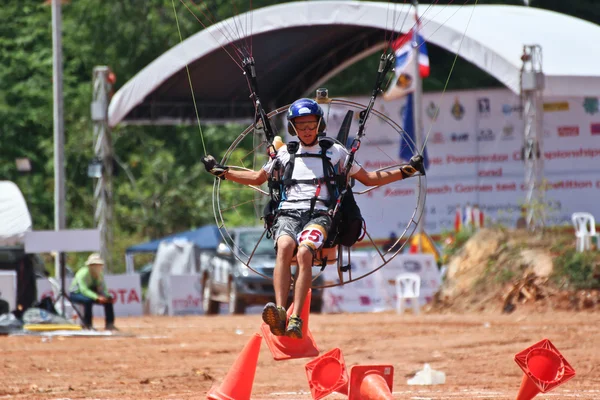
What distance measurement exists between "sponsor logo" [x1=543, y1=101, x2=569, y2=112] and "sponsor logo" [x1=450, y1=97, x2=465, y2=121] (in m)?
2.07

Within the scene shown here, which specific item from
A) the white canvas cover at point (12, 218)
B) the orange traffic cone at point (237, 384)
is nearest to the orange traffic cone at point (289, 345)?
the orange traffic cone at point (237, 384)

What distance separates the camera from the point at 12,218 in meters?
23.8

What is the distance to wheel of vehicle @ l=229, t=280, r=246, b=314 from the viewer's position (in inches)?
1019

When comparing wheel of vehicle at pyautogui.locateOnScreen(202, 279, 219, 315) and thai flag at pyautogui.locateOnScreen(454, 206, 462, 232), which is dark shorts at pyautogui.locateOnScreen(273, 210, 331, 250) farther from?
thai flag at pyautogui.locateOnScreen(454, 206, 462, 232)

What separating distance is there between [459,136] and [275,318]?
21.0m

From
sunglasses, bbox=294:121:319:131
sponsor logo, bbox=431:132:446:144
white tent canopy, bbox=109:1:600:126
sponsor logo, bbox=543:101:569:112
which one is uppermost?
white tent canopy, bbox=109:1:600:126

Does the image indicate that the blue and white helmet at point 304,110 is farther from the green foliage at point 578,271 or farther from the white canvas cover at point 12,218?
the white canvas cover at point 12,218

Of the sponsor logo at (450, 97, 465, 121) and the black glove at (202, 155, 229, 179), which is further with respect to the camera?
the sponsor logo at (450, 97, 465, 121)

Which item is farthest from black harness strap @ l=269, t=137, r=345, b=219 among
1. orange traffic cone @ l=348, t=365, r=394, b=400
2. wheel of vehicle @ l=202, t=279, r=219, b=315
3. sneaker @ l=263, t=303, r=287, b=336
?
wheel of vehicle @ l=202, t=279, r=219, b=315

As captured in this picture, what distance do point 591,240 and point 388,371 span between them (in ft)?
47.6

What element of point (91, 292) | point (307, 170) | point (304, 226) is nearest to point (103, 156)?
point (91, 292)

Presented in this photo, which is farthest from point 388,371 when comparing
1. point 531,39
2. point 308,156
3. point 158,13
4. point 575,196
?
point 158,13

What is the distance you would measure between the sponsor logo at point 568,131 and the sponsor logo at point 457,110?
7.92ft

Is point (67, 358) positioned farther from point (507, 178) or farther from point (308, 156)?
point (507, 178)
